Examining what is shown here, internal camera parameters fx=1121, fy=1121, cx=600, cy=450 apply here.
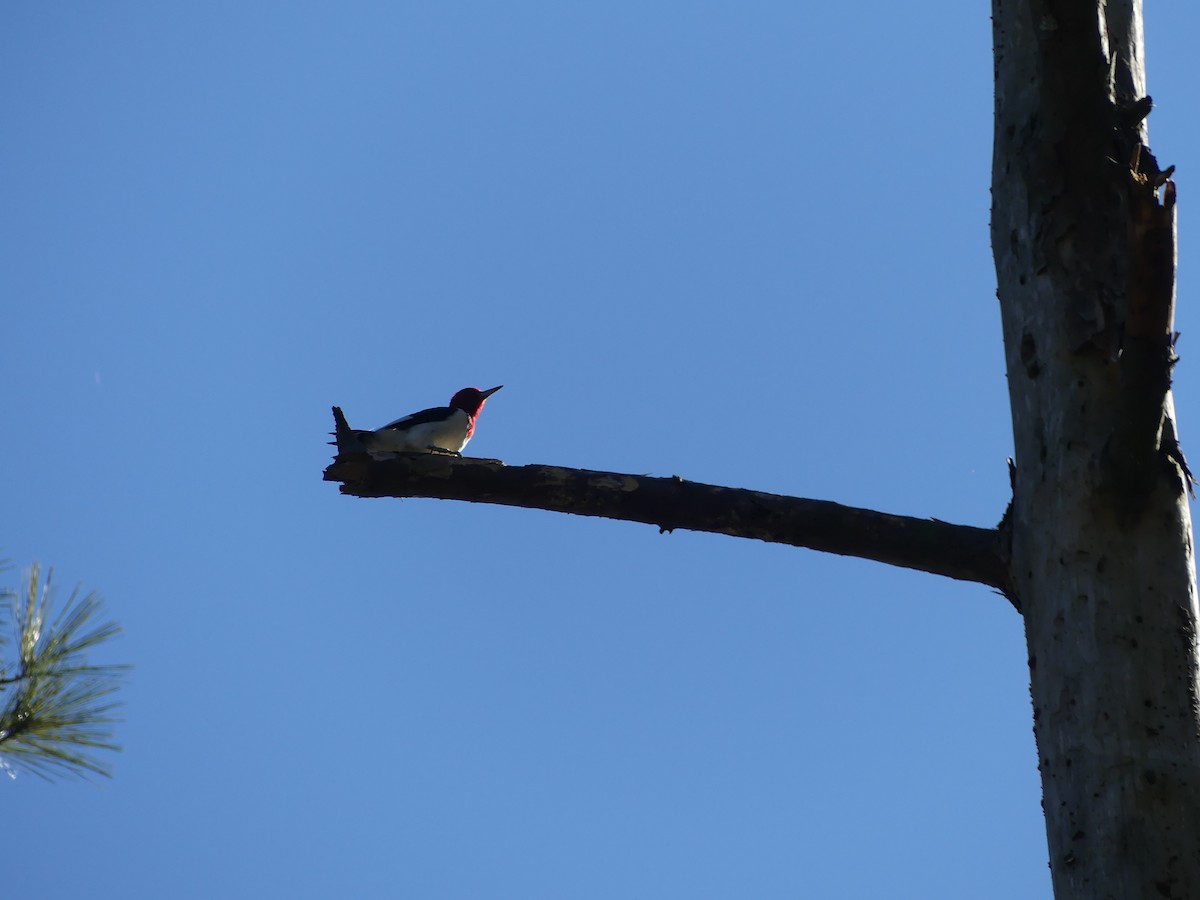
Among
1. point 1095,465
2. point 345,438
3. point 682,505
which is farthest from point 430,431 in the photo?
point 1095,465

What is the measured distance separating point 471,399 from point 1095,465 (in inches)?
251

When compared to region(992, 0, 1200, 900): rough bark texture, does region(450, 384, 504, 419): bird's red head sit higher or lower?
higher

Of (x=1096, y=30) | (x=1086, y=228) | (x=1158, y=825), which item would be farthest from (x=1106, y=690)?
(x=1096, y=30)

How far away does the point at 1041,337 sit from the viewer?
241 cm

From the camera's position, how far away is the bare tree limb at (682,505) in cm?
262

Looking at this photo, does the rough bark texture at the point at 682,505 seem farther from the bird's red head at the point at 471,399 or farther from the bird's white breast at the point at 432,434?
the bird's red head at the point at 471,399

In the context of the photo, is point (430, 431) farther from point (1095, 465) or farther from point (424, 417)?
point (1095, 465)

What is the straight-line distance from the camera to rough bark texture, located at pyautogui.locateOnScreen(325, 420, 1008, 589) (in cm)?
262

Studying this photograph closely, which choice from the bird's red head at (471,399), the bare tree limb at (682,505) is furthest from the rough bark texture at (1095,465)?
the bird's red head at (471,399)

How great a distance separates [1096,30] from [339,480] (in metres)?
2.15

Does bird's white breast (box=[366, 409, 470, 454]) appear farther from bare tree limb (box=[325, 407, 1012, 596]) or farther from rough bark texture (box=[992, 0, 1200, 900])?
rough bark texture (box=[992, 0, 1200, 900])

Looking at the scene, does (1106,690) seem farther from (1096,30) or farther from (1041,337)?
(1096,30)

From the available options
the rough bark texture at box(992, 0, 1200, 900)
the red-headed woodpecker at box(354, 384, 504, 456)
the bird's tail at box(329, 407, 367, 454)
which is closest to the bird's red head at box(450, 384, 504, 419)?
the red-headed woodpecker at box(354, 384, 504, 456)

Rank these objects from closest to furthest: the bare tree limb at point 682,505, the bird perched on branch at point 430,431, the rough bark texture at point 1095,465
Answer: the rough bark texture at point 1095,465 → the bare tree limb at point 682,505 → the bird perched on branch at point 430,431
